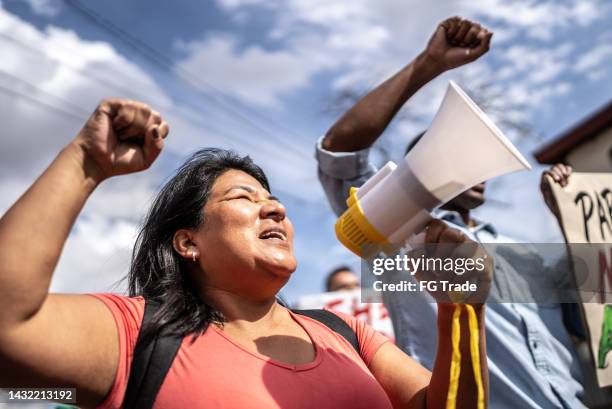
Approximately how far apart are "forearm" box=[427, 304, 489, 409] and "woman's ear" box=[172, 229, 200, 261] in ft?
2.57

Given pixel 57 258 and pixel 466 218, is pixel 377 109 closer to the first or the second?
pixel 466 218

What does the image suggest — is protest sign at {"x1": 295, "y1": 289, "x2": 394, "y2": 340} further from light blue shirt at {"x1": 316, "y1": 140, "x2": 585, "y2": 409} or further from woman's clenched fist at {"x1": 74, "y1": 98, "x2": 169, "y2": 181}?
woman's clenched fist at {"x1": 74, "y1": 98, "x2": 169, "y2": 181}

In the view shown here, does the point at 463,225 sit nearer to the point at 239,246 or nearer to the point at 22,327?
the point at 239,246

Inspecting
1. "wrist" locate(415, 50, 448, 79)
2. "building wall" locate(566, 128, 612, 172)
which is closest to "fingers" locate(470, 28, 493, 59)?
"wrist" locate(415, 50, 448, 79)

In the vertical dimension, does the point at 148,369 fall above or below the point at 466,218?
below

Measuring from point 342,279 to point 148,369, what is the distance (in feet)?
19.2

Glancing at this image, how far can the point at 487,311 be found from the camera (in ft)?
7.69

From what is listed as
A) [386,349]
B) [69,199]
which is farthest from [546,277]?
[69,199]

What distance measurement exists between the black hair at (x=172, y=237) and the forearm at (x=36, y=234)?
1.50ft

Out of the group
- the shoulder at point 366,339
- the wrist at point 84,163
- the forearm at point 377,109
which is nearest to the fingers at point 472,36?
the forearm at point 377,109

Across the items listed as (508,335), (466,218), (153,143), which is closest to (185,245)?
(153,143)

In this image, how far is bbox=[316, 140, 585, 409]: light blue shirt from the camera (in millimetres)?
2227

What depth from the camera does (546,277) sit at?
250cm

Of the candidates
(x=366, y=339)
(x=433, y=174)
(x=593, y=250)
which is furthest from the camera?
(x=593, y=250)
